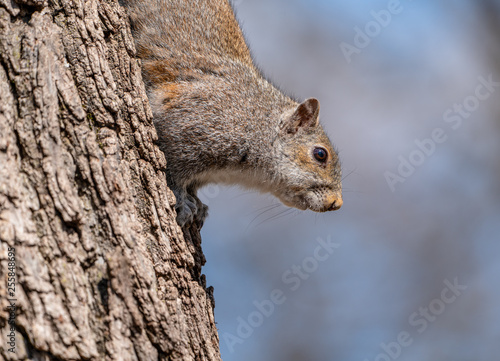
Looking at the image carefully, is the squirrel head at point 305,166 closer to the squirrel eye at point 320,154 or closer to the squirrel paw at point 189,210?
the squirrel eye at point 320,154

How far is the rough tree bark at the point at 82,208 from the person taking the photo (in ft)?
8.36

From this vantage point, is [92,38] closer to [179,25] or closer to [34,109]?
[34,109]

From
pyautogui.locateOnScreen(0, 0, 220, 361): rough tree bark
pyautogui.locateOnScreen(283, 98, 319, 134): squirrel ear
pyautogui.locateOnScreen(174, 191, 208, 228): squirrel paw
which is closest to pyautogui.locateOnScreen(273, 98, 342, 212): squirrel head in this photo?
pyautogui.locateOnScreen(283, 98, 319, 134): squirrel ear

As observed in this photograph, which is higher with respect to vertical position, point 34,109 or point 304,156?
point 304,156

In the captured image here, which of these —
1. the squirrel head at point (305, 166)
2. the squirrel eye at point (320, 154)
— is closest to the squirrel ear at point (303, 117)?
the squirrel head at point (305, 166)

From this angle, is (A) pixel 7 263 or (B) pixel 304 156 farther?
(B) pixel 304 156

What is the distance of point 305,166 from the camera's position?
5445 millimetres

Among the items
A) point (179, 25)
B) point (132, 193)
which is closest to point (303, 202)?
point (179, 25)

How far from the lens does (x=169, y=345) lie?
2943 mm

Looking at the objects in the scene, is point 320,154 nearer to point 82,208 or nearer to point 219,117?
point 219,117

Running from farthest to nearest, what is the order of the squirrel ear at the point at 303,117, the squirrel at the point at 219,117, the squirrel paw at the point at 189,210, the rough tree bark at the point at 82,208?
the squirrel ear at the point at 303,117, the squirrel at the point at 219,117, the squirrel paw at the point at 189,210, the rough tree bark at the point at 82,208

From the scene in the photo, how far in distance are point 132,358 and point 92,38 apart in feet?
5.93

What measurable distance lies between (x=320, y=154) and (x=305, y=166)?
23 cm

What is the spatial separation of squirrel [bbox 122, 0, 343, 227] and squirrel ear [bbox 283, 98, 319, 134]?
1 cm
